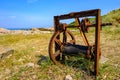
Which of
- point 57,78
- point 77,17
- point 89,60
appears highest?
point 77,17

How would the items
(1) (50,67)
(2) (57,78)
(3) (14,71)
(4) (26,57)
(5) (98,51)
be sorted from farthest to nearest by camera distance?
(4) (26,57)
(3) (14,71)
(1) (50,67)
(2) (57,78)
(5) (98,51)

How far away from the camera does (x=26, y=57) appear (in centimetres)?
897

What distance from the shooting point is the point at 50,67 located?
22.9ft

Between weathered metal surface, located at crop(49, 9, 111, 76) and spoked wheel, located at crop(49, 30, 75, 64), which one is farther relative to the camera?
spoked wheel, located at crop(49, 30, 75, 64)

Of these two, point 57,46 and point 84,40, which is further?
point 57,46

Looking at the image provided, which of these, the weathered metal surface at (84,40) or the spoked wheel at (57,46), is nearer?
the weathered metal surface at (84,40)

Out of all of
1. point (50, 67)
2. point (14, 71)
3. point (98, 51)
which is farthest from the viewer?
point (14, 71)

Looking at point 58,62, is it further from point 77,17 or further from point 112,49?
point 112,49

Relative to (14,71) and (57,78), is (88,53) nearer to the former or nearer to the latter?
(57,78)

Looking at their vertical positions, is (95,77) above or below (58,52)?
below

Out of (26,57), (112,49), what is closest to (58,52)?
(26,57)

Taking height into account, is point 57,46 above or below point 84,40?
below

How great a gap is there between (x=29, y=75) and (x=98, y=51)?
2273 mm

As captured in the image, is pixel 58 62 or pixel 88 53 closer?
pixel 88 53
